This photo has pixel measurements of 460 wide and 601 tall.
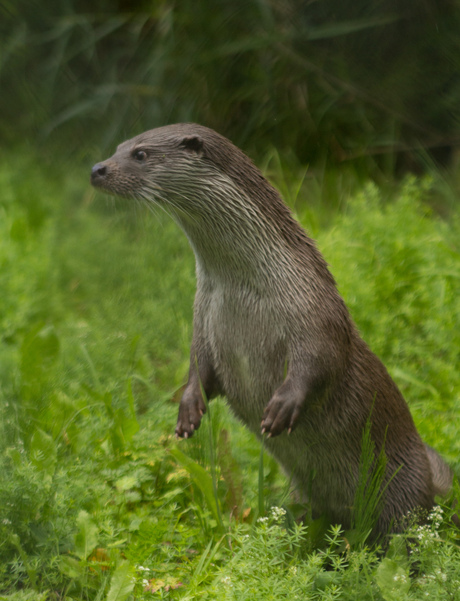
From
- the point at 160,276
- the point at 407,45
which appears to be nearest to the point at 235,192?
the point at 160,276

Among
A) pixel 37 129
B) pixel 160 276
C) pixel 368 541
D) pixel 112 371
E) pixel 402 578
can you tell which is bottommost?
pixel 368 541

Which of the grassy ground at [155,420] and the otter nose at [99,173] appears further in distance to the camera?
the otter nose at [99,173]

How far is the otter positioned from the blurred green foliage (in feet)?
8.01

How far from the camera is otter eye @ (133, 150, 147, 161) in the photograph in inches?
92.4

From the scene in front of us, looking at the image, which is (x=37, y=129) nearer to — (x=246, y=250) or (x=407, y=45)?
(x=407, y=45)

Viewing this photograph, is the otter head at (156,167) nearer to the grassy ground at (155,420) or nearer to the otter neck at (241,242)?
the otter neck at (241,242)

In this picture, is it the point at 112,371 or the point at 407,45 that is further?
the point at 407,45

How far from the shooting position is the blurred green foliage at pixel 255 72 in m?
4.54

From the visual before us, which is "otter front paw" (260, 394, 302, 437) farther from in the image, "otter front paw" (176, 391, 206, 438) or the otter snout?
the otter snout

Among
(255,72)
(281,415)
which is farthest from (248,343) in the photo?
(255,72)

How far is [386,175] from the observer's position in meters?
4.95

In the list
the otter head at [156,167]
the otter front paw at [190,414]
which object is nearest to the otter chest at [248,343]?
the otter front paw at [190,414]

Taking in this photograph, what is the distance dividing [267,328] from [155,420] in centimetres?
76

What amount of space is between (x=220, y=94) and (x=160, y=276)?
5.15 feet
